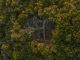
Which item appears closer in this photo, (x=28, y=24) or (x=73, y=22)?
(x=73, y=22)

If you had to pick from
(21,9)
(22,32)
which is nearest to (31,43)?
(22,32)

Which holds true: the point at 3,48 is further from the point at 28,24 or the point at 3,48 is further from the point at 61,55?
the point at 61,55

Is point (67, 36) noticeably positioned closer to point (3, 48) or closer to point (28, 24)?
point (28, 24)

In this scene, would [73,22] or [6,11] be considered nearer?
[73,22]

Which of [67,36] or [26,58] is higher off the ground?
[67,36]

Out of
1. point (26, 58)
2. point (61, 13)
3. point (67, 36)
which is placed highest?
point (61, 13)

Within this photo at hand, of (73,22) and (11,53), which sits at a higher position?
(73,22)

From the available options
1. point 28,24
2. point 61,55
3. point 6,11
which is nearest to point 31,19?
point 28,24
